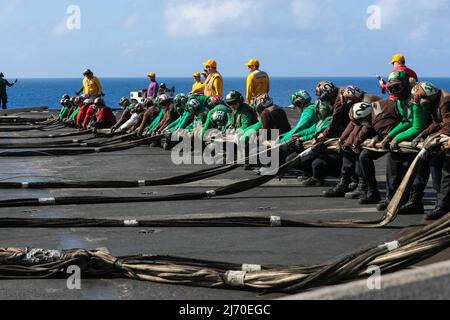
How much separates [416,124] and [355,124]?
1628 mm

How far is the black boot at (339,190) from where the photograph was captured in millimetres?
12852

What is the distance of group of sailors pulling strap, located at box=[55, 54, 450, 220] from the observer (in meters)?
10.6

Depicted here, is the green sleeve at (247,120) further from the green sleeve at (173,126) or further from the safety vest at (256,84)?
the green sleeve at (173,126)

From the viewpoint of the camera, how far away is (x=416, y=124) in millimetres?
10906

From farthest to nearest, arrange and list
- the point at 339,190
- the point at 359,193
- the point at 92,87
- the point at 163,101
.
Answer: the point at 92,87, the point at 163,101, the point at 339,190, the point at 359,193

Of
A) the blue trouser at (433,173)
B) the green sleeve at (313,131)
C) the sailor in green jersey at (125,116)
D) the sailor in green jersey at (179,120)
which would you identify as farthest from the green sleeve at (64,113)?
the blue trouser at (433,173)

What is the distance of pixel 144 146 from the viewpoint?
24.4 m

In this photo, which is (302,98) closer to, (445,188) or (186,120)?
(445,188)

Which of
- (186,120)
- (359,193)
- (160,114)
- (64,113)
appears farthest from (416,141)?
(64,113)

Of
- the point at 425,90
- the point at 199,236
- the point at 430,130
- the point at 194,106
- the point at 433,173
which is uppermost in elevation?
the point at 425,90

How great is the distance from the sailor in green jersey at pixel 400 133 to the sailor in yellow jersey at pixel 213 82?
36.9ft
